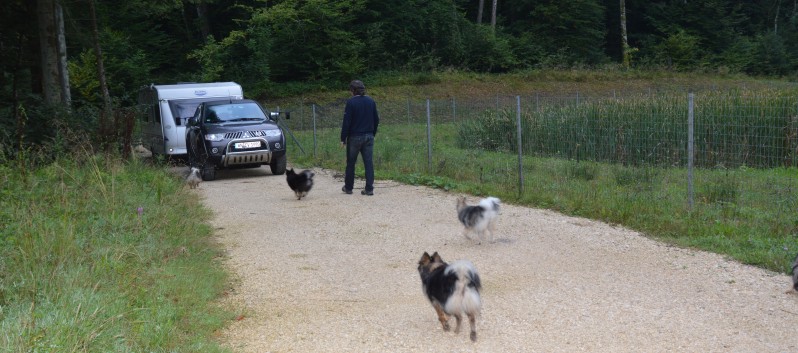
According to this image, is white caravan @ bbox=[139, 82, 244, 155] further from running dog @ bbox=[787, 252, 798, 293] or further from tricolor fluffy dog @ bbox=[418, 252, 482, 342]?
running dog @ bbox=[787, 252, 798, 293]

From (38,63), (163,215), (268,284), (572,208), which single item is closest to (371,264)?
(268,284)

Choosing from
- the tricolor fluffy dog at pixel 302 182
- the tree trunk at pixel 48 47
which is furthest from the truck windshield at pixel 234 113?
the tree trunk at pixel 48 47

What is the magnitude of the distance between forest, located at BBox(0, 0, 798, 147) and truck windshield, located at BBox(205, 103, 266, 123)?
→ 15044 mm

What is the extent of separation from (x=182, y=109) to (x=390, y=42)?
30.8 metres

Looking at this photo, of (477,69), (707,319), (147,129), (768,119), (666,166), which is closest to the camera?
(707,319)

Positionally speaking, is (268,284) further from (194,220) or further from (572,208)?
(572,208)

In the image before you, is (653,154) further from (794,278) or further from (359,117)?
(794,278)

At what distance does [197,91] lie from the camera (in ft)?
70.2

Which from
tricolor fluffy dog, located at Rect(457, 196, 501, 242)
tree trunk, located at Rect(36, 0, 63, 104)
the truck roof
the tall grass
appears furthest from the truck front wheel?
tricolor fluffy dog, located at Rect(457, 196, 501, 242)

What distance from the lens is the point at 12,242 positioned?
275 inches

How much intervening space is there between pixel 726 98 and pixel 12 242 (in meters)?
14.0

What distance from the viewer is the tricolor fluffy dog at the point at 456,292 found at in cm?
557

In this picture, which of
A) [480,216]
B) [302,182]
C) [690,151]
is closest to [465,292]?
[480,216]

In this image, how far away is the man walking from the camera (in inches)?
520
